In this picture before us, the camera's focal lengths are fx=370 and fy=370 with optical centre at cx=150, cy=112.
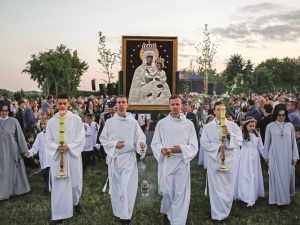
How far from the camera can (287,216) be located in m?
7.86

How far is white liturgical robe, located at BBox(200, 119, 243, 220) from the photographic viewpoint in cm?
752

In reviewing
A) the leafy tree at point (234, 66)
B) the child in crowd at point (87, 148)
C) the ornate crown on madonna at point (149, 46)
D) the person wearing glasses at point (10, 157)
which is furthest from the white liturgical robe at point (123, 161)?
the leafy tree at point (234, 66)

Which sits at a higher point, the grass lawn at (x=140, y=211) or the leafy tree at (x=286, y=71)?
the leafy tree at (x=286, y=71)

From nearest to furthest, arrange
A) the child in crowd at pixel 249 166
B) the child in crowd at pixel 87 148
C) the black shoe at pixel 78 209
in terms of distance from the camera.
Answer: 1. the black shoe at pixel 78 209
2. the child in crowd at pixel 249 166
3. the child in crowd at pixel 87 148

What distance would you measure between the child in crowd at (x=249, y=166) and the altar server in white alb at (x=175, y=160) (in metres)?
2.25

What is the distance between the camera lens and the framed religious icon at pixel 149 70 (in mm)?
11031

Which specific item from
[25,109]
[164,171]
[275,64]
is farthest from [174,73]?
[275,64]

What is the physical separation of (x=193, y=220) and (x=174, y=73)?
198 inches

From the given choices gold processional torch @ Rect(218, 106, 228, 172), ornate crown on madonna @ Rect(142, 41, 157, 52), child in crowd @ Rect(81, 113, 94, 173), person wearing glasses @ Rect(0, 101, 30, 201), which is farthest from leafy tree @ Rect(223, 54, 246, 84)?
gold processional torch @ Rect(218, 106, 228, 172)

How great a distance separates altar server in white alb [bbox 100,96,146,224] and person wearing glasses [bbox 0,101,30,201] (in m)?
3.19

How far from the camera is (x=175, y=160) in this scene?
700cm

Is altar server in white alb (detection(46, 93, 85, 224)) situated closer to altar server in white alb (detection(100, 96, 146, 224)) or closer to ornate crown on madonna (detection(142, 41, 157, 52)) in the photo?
altar server in white alb (detection(100, 96, 146, 224))

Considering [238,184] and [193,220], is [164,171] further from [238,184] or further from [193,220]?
[238,184]

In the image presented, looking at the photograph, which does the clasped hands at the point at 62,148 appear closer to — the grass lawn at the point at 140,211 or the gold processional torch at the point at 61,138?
the gold processional torch at the point at 61,138
